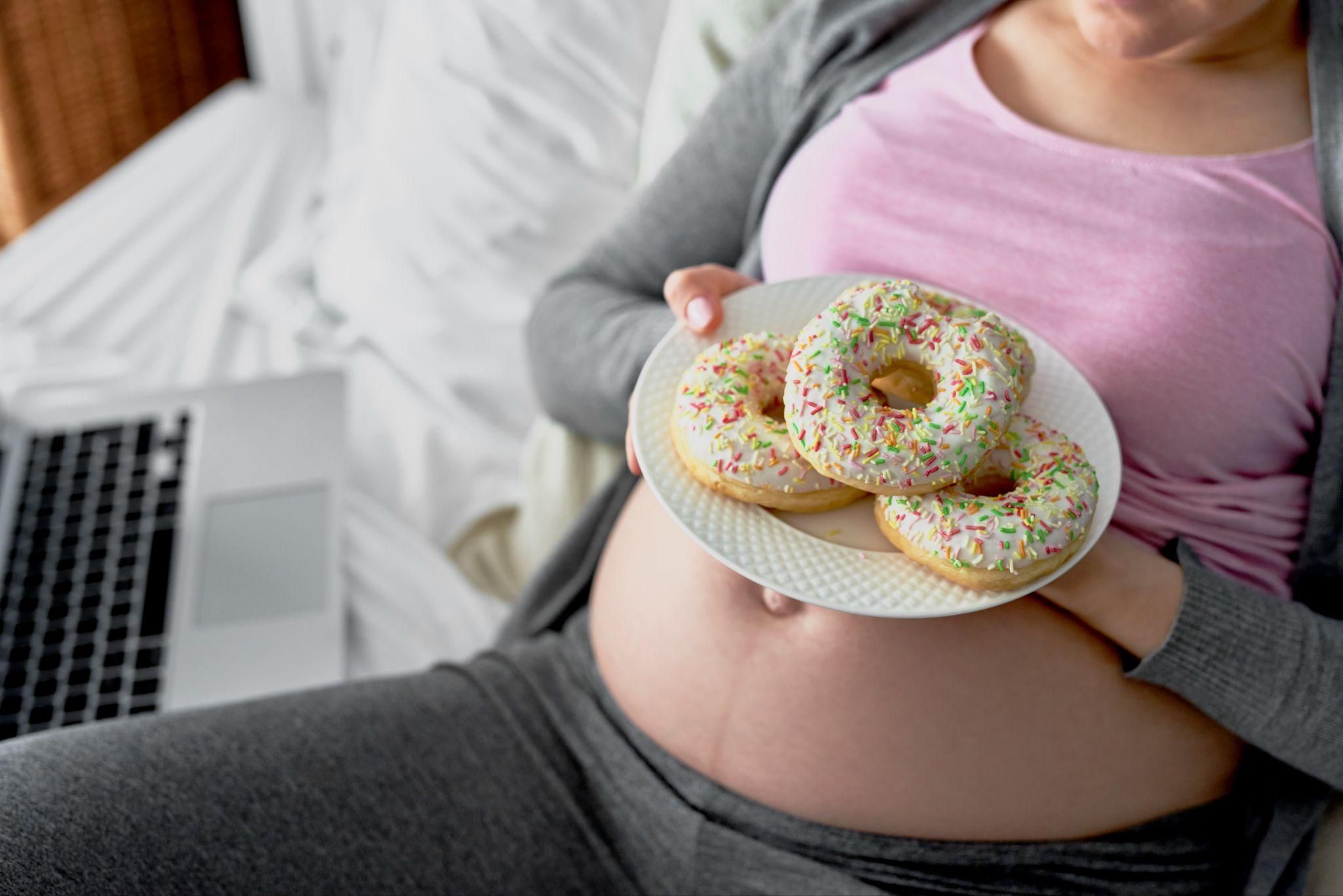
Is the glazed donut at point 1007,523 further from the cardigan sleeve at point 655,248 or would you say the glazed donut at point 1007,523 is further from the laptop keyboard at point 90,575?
the laptop keyboard at point 90,575

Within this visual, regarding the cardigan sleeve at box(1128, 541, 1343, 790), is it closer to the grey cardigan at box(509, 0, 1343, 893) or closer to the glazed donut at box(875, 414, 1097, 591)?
the grey cardigan at box(509, 0, 1343, 893)

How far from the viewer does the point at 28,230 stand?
5.68 ft

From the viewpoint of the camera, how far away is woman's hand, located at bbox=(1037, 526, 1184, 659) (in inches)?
32.2

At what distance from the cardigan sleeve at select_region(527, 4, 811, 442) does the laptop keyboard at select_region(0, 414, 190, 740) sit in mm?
487

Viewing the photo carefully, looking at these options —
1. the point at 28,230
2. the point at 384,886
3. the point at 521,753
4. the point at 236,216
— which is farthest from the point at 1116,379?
the point at 28,230

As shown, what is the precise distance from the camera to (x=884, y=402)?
0.78m

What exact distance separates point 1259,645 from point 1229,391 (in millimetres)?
202

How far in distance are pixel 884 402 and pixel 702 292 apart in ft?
0.61

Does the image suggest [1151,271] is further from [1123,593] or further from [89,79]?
[89,79]

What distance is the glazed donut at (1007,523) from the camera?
0.70m

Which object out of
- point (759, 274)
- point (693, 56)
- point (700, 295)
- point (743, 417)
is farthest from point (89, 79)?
point (743, 417)

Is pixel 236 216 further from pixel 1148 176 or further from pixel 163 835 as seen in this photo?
pixel 1148 176

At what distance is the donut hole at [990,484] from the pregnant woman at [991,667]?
0.32ft

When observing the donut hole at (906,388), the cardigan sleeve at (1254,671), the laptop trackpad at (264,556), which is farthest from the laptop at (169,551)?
the cardigan sleeve at (1254,671)
